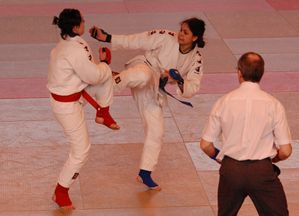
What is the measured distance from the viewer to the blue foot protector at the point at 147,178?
7.16 m

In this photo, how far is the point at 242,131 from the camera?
5246 mm

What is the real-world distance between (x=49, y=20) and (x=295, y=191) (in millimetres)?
6574

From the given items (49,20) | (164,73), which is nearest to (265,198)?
(164,73)

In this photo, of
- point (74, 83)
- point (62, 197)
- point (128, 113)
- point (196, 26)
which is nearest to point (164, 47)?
point (196, 26)

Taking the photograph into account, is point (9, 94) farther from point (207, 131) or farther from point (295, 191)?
point (207, 131)

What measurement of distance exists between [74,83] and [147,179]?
1349 mm

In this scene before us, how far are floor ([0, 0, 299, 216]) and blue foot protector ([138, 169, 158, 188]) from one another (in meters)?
0.09

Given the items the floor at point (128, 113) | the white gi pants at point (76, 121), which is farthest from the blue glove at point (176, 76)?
the floor at point (128, 113)

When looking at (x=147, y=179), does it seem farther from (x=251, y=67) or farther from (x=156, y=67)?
(x=251, y=67)

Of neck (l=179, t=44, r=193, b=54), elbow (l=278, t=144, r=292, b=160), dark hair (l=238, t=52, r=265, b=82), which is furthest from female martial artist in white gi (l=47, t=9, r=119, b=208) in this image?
elbow (l=278, t=144, r=292, b=160)

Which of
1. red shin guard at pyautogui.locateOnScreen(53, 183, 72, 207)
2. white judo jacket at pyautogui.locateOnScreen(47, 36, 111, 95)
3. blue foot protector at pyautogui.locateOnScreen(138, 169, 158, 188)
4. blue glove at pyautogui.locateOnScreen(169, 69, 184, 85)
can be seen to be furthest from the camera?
blue foot protector at pyautogui.locateOnScreen(138, 169, 158, 188)

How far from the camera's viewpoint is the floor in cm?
705

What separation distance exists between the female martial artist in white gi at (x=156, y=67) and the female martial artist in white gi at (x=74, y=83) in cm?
22

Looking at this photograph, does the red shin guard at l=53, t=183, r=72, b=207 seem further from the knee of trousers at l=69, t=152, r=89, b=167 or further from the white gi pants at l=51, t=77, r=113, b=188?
the knee of trousers at l=69, t=152, r=89, b=167
